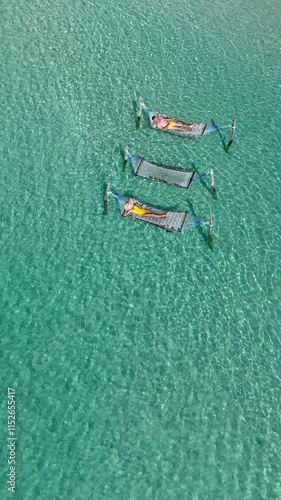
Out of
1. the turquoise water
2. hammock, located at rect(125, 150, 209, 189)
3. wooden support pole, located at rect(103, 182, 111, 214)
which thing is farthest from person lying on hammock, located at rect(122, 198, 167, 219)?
hammock, located at rect(125, 150, 209, 189)

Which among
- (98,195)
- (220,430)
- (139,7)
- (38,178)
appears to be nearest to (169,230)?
(98,195)

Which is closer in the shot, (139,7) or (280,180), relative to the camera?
(280,180)

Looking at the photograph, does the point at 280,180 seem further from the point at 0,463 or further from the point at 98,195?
the point at 0,463

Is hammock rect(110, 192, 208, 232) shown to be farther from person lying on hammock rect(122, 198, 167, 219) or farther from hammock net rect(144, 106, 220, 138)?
hammock net rect(144, 106, 220, 138)

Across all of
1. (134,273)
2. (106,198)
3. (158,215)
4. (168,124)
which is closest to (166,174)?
(158,215)

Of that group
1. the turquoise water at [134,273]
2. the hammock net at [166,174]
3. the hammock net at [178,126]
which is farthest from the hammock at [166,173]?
the hammock net at [178,126]

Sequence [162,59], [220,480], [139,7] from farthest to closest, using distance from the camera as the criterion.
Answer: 1. [139,7]
2. [162,59]
3. [220,480]

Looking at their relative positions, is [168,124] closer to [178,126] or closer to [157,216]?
[178,126]
